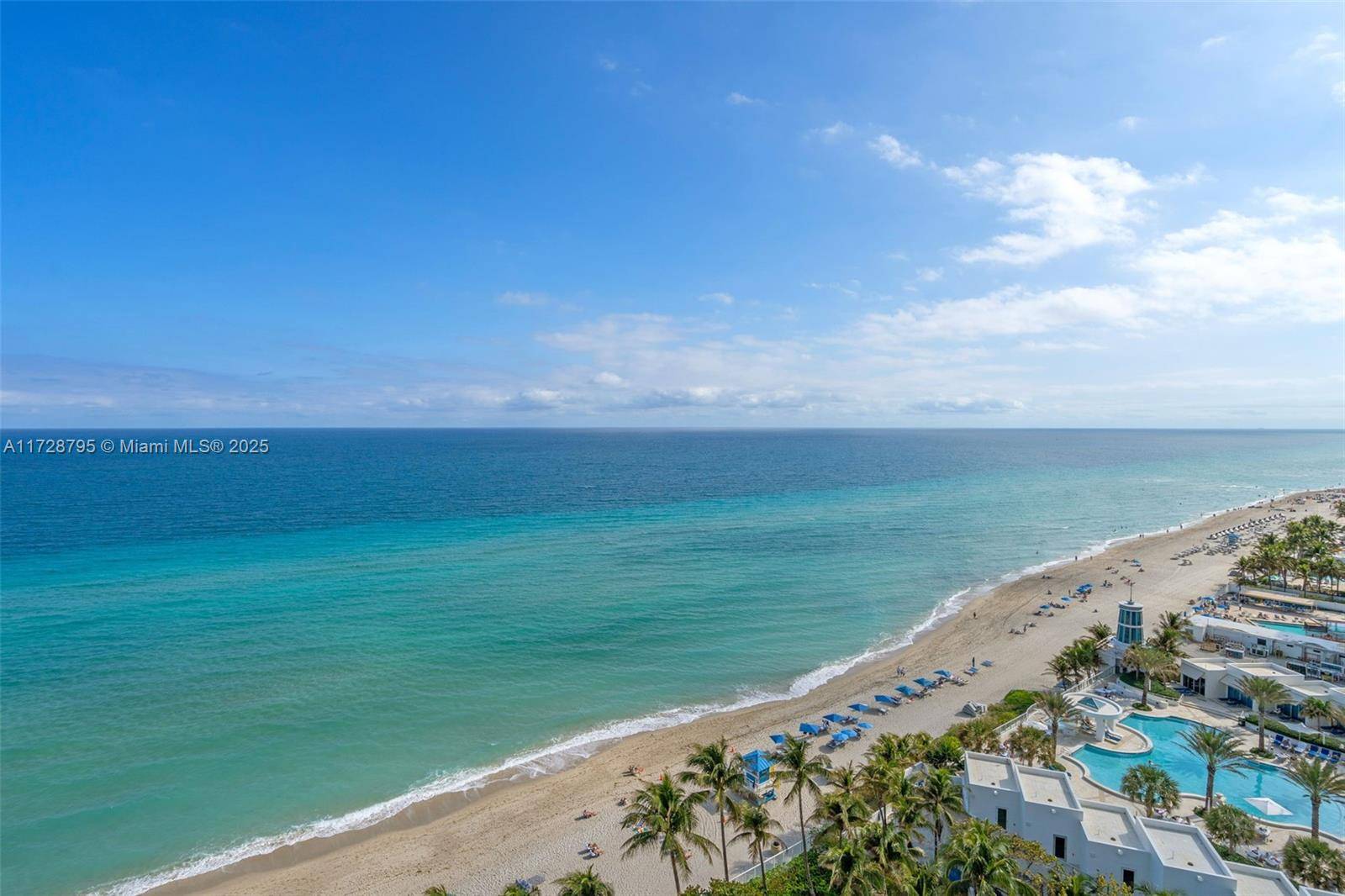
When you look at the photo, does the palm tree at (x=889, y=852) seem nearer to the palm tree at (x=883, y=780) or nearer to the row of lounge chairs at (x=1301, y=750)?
the palm tree at (x=883, y=780)

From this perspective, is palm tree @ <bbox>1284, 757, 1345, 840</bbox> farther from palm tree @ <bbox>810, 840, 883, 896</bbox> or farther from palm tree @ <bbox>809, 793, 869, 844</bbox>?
palm tree @ <bbox>810, 840, 883, 896</bbox>

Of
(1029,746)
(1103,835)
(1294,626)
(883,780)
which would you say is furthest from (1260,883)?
(1294,626)

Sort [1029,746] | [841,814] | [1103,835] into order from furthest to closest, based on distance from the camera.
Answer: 1. [1029,746]
2. [1103,835]
3. [841,814]

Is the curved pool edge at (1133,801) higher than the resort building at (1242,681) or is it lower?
lower

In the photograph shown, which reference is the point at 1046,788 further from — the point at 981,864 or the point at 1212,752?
the point at 981,864

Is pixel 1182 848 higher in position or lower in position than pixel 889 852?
lower

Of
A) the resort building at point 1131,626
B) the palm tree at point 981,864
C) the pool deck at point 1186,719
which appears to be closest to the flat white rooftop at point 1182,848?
the pool deck at point 1186,719
